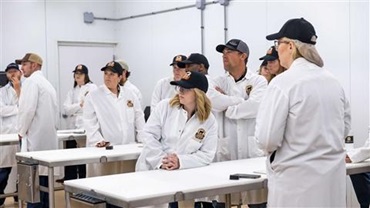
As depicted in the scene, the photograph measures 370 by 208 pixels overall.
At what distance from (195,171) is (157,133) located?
0.39 meters

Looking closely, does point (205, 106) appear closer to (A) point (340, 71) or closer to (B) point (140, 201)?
(B) point (140, 201)

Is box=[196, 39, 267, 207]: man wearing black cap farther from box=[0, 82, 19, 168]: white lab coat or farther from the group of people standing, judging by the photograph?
box=[0, 82, 19, 168]: white lab coat

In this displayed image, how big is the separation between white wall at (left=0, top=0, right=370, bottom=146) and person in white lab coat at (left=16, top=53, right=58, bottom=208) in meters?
2.45

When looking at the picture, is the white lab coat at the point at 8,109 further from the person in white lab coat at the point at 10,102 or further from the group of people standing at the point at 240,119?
the group of people standing at the point at 240,119

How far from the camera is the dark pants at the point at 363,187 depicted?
13.5ft

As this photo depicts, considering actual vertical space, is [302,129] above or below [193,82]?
below

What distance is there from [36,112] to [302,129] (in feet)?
10.3

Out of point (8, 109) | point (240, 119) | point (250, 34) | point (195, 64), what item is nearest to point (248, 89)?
point (240, 119)

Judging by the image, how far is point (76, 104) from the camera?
7156 mm

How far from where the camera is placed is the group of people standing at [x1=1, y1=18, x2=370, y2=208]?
241cm

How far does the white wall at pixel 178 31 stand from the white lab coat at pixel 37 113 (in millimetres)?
2444

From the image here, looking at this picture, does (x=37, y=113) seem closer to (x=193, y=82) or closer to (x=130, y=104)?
(x=130, y=104)

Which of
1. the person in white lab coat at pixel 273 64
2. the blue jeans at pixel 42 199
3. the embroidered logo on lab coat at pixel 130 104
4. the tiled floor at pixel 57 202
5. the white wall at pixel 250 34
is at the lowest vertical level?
the tiled floor at pixel 57 202

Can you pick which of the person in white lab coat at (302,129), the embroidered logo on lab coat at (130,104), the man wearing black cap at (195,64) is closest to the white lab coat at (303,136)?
the person in white lab coat at (302,129)
